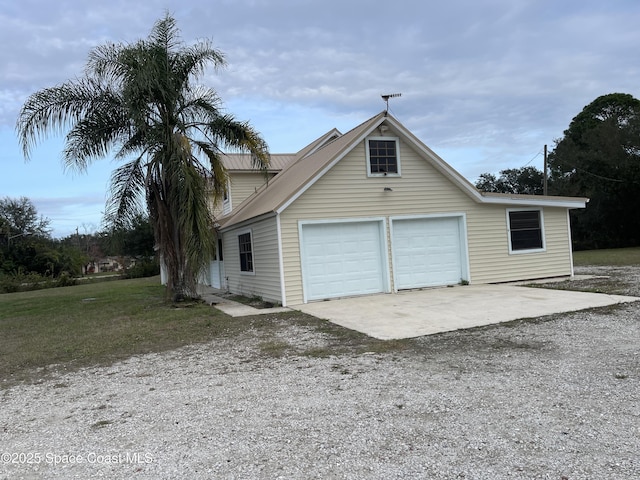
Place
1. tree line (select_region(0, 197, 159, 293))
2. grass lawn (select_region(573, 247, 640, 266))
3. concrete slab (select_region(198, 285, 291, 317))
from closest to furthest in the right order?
concrete slab (select_region(198, 285, 291, 317)) < grass lawn (select_region(573, 247, 640, 266)) < tree line (select_region(0, 197, 159, 293))

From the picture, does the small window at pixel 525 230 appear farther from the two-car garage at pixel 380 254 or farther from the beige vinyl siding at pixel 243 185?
the beige vinyl siding at pixel 243 185

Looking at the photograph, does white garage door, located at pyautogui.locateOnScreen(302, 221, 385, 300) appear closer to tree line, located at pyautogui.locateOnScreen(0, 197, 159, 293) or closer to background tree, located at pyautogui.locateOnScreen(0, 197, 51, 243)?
tree line, located at pyautogui.locateOnScreen(0, 197, 159, 293)

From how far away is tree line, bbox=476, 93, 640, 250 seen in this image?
37.2 meters

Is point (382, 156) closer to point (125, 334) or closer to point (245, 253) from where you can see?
point (245, 253)

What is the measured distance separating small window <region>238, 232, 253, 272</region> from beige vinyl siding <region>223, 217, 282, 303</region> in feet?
0.55

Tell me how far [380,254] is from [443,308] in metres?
3.56

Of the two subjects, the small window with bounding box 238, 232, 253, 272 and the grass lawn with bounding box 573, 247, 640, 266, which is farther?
the grass lawn with bounding box 573, 247, 640, 266

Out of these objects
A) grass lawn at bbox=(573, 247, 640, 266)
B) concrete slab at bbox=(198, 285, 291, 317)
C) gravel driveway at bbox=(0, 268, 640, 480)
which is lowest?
grass lawn at bbox=(573, 247, 640, 266)

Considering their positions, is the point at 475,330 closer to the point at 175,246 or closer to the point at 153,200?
the point at 175,246

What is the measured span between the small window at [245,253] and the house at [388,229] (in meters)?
0.04

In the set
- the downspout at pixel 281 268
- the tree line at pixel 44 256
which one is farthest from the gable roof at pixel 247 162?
the tree line at pixel 44 256

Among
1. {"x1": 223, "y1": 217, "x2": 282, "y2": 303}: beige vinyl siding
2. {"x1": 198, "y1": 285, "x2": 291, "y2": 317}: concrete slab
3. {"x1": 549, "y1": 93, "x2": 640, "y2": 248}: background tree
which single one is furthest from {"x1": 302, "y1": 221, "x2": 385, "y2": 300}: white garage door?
{"x1": 549, "y1": 93, "x2": 640, "y2": 248}: background tree

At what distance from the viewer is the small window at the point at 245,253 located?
14925 mm

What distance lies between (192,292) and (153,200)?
2.68 meters
